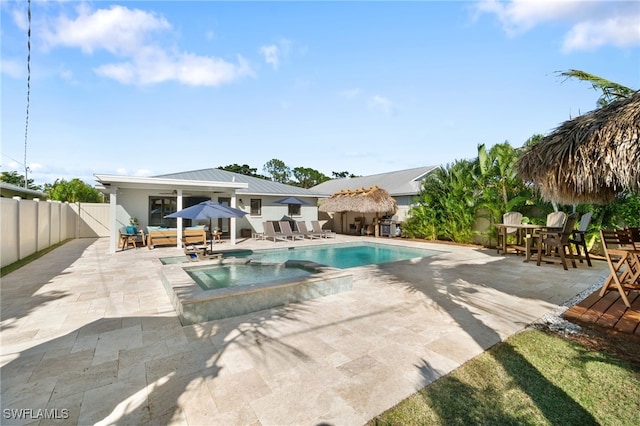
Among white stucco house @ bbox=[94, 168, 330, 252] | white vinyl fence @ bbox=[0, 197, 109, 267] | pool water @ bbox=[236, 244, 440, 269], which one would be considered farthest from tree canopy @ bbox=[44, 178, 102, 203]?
pool water @ bbox=[236, 244, 440, 269]

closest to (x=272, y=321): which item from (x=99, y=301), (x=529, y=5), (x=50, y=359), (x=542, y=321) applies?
(x=50, y=359)

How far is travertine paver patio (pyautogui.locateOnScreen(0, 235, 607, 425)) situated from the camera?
2760mm

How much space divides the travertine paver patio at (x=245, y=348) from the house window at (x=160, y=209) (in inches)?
357

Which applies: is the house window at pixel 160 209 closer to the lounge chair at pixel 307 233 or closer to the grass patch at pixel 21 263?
the grass patch at pixel 21 263

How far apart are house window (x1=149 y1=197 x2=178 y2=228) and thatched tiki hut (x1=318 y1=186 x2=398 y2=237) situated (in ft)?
33.7

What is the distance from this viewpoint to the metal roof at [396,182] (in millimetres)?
20806

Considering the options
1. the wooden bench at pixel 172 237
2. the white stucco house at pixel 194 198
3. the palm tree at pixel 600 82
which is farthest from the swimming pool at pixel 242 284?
the palm tree at pixel 600 82

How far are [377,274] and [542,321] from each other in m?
4.05

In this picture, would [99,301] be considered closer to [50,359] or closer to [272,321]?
[50,359]

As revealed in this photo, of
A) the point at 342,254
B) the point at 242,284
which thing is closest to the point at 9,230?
the point at 242,284

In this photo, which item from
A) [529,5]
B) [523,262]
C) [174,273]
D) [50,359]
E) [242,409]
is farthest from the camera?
[523,262]

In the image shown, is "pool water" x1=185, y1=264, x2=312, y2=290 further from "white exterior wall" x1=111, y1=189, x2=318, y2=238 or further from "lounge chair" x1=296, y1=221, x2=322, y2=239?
"lounge chair" x1=296, y1=221, x2=322, y2=239

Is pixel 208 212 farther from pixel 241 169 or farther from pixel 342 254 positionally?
pixel 241 169

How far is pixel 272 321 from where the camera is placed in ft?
16.2
